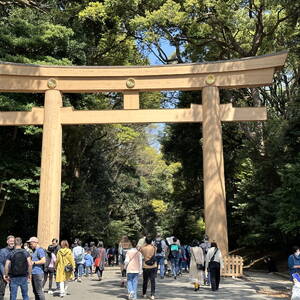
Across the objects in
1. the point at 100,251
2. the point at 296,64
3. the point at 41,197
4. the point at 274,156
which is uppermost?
the point at 296,64

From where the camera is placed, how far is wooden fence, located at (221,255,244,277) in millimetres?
12836

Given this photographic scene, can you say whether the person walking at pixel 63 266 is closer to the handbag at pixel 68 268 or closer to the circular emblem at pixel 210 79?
the handbag at pixel 68 268

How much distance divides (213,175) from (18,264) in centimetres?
891

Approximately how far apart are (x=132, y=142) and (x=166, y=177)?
634 centimetres

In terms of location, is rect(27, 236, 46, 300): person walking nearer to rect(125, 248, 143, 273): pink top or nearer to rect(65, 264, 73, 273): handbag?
rect(65, 264, 73, 273): handbag

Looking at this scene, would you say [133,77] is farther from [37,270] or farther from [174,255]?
[37,270]

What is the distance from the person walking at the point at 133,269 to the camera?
8.32 m

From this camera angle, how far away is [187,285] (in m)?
10.7

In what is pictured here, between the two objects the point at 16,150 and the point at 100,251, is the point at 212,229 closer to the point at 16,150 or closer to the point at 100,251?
the point at 100,251

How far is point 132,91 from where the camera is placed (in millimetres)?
15188

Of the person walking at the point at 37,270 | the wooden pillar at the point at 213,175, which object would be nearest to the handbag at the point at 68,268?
the person walking at the point at 37,270

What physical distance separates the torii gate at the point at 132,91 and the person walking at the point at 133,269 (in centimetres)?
609

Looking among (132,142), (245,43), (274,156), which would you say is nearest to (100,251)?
(274,156)

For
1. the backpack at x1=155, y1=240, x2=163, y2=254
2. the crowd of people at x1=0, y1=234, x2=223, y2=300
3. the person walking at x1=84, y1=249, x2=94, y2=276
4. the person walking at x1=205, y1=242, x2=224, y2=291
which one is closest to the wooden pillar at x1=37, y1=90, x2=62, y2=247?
the person walking at x1=84, y1=249, x2=94, y2=276
